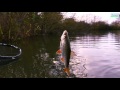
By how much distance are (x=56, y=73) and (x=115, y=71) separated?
3.09 meters
